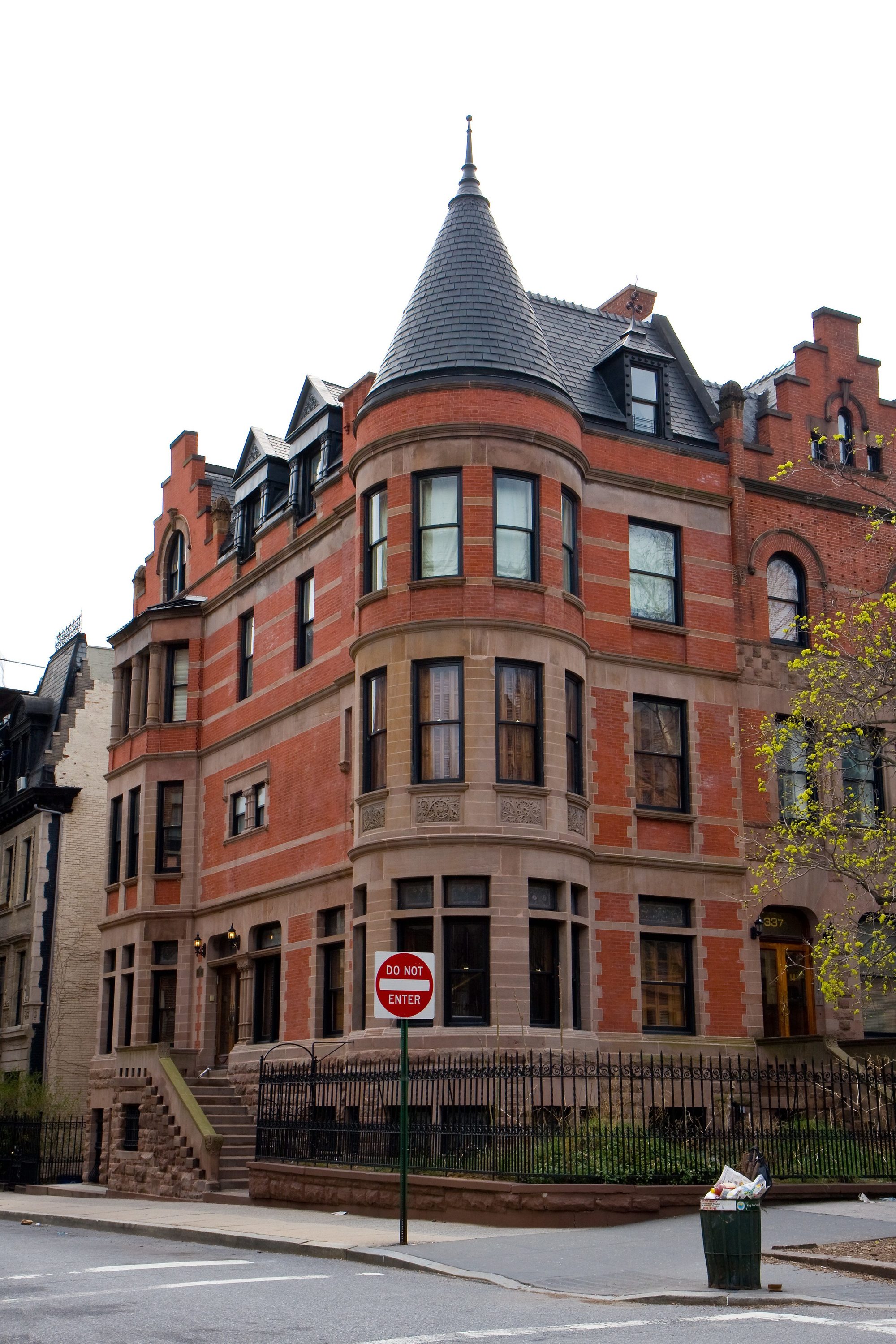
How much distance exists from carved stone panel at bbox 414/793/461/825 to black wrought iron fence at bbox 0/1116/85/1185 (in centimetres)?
1487

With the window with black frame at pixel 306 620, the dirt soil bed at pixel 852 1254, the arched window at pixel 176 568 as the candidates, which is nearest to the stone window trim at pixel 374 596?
the window with black frame at pixel 306 620

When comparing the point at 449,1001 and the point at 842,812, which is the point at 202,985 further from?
the point at 842,812

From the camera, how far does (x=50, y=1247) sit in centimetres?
1762

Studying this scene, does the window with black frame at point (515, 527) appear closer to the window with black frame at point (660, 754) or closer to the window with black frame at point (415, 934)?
the window with black frame at point (660, 754)

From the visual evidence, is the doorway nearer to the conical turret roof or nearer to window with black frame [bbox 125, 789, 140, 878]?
the conical turret roof

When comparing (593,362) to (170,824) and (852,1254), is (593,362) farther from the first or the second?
(852,1254)

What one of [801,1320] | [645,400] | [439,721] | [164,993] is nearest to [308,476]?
[645,400]

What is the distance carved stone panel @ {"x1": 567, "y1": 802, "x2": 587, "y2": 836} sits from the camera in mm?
25281

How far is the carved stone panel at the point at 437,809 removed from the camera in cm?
2425

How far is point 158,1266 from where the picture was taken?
14539mm

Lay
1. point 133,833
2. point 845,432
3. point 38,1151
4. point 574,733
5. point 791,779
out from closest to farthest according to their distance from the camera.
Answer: point 574,733
point 791,779
point 845,432
point 38,1151
point 133,833

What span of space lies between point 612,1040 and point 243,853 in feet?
34.5

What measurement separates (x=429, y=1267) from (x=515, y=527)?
14.5 meters

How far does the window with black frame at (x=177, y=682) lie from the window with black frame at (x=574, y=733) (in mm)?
12890
